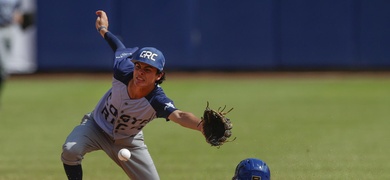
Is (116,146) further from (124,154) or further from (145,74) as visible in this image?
(145,74)

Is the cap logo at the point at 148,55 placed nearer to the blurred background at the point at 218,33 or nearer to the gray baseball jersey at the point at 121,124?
the gray baseball jersey at the point at 121,124

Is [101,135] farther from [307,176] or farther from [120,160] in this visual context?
[307,176]

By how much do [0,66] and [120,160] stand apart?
8.46 m

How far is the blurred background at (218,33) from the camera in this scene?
2589 cm

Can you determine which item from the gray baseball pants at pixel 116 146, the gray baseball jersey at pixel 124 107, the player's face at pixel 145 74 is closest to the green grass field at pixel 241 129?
the gray baseball pants at pixel 116 146

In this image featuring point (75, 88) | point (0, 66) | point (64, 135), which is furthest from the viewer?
point (75, 88)

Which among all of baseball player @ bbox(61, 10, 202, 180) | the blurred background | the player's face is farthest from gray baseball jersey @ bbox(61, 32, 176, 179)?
the blurred background

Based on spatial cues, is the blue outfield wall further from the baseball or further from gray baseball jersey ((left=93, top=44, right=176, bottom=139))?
the baseball

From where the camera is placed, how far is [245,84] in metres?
23.6

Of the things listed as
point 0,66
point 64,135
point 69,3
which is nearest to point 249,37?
point 69,3

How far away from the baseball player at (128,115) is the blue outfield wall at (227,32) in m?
17.6

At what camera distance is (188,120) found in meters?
7.23

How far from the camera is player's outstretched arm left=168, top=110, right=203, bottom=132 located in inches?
283

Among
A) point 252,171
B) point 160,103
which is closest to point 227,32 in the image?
point 160,103
